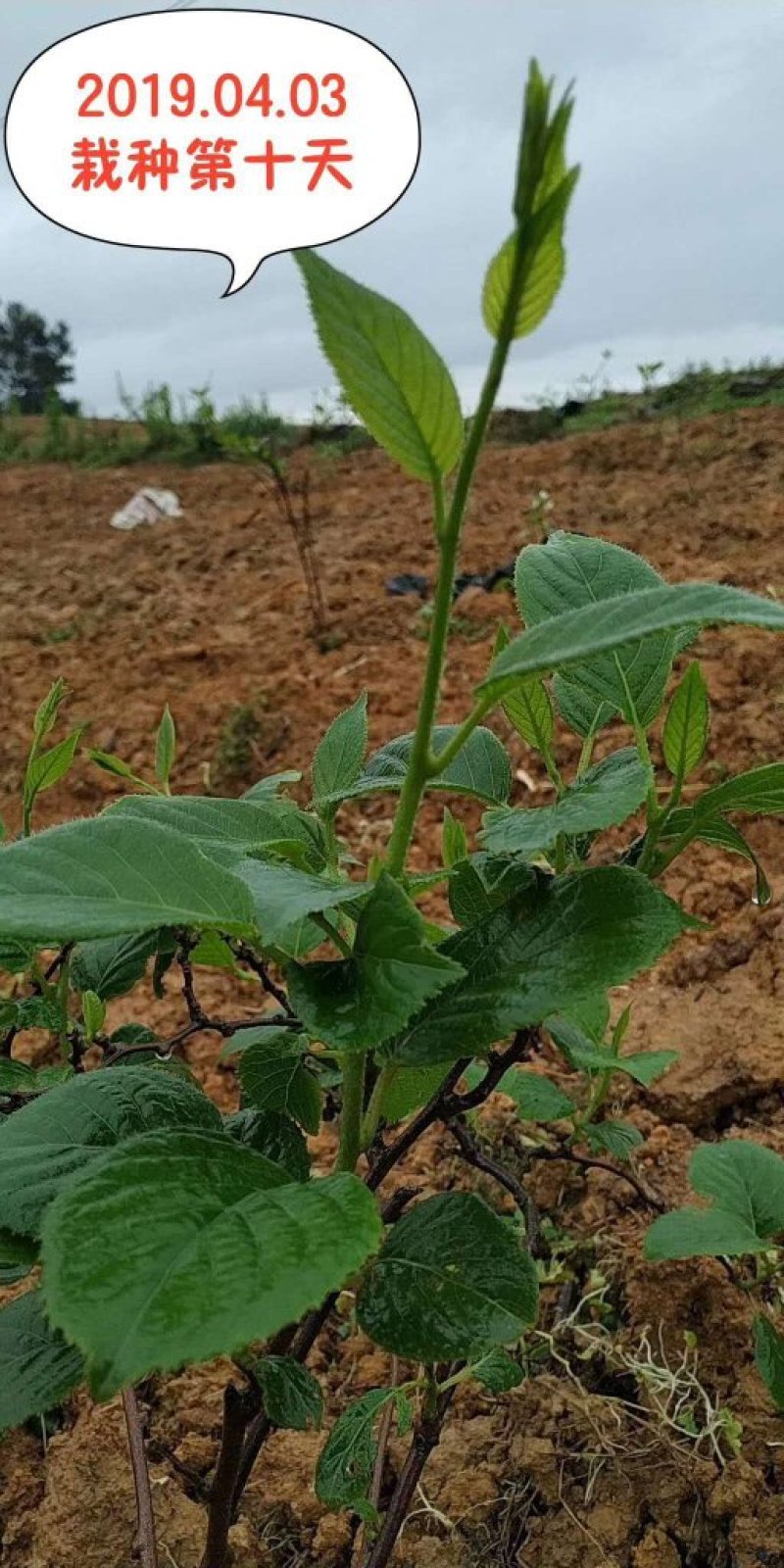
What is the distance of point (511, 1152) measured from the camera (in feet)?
4.85

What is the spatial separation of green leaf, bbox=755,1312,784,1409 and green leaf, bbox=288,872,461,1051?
25.3 inches

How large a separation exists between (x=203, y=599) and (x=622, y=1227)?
3276 mm

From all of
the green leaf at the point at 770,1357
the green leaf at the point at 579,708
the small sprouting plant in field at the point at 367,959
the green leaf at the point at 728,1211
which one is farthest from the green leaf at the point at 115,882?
the green leaf at the point at 770,1357

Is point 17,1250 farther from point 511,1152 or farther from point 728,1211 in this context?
point 511,1152

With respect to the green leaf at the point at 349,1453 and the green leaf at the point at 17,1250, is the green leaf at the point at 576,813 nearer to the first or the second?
the green leaf at the point at 17,1250

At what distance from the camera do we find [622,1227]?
137cm

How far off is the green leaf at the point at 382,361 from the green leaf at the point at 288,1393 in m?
0.56

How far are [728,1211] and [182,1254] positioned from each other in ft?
2.27

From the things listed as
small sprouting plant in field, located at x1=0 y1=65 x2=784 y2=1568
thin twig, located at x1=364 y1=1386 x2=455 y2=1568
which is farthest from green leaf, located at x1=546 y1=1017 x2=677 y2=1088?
thin twig, located at x1=364 y1=1386 x2=455 y2=1568

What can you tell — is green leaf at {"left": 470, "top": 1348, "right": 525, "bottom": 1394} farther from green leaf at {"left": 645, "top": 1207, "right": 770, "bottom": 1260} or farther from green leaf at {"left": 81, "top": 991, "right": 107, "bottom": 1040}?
green leaf at {"left": 81, "top": 991, "right": 107, "bottom": 1040}

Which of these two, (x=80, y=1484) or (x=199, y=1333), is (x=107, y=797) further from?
(x=199, y=1333)

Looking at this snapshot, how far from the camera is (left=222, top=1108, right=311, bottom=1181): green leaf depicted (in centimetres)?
77

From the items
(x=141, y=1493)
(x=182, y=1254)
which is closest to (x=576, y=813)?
(x=182, y=1254)

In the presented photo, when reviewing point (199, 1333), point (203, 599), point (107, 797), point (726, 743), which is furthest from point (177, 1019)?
point (203, 599)
